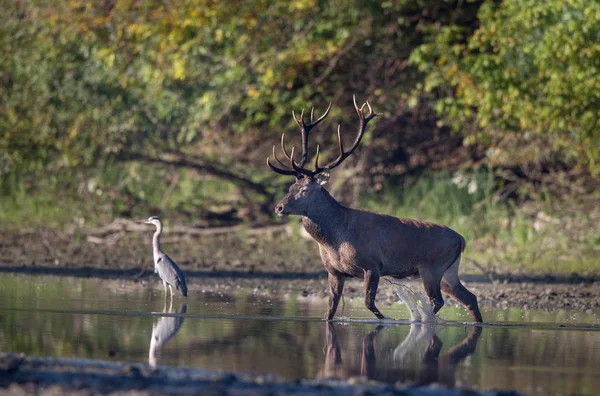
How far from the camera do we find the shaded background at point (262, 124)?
1819 cm

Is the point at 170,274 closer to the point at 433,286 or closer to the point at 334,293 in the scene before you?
the point at 334,293

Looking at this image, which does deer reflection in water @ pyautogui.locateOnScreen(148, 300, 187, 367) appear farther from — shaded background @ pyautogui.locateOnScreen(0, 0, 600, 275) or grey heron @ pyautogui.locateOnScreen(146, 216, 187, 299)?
shaded background @ pyautogui.locateOnScreen(0, 0, 600, 275)

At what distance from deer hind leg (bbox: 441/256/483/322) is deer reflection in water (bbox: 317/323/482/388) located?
1.00 metres

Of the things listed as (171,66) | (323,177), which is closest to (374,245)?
(323,177)

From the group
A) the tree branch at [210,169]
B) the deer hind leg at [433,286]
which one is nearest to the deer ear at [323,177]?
the deer hind leg at [433,286]

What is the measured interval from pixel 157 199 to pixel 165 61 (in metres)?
3.97

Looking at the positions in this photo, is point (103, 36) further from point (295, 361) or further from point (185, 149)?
point (295, 361)

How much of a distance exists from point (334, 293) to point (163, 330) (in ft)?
6.78

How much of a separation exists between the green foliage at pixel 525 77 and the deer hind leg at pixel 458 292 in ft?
18.2

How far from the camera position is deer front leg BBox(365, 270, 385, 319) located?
1062 centimetres

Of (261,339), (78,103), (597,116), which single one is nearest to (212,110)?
(78,103)

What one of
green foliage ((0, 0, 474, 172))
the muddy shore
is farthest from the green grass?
green foliage ((0, 0, 474, 172))

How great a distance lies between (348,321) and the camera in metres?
10.6

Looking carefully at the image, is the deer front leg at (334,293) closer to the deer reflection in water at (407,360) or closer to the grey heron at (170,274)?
the deer reflection in water at (407,360)
